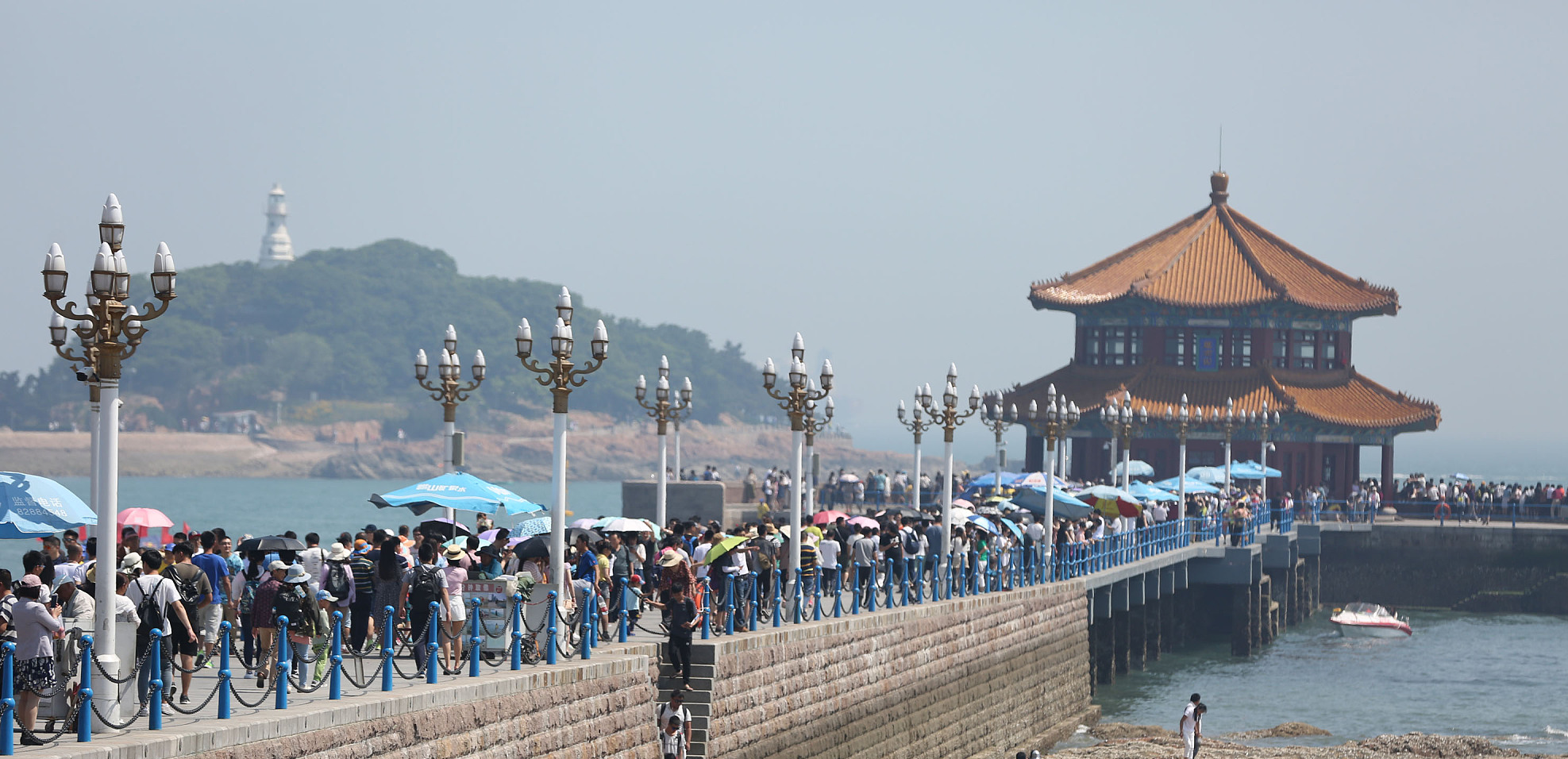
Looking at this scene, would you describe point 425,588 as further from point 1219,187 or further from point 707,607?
point 1219,187

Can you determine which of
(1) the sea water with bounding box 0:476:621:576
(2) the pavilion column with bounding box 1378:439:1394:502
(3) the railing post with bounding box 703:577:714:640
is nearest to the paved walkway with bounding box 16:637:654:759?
(3) the railing post with bounding box 703:577:714:640

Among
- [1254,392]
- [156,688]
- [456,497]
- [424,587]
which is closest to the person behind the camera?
[156,688]

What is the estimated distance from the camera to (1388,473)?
7244 centimetres

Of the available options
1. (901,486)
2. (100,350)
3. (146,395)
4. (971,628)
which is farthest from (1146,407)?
(146,395)

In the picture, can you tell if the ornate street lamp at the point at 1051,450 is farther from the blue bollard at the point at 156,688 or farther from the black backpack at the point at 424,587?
the blue bollard at the point at 156,688

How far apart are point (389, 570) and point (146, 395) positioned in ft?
597

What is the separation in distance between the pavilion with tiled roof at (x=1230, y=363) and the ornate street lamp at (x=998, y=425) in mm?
3965

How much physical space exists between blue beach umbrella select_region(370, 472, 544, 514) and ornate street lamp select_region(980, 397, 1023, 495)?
78.8ft

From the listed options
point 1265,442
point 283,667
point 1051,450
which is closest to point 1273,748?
point 1051,450

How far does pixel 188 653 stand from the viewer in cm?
1631

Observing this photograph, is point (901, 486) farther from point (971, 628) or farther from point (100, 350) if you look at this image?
point (100, 350)

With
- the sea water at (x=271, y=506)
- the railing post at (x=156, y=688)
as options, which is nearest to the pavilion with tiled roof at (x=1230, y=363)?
the sea water at (x=271, y=506)

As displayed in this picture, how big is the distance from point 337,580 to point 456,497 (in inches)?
179

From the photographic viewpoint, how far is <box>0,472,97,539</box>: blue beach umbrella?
20.4 meters
